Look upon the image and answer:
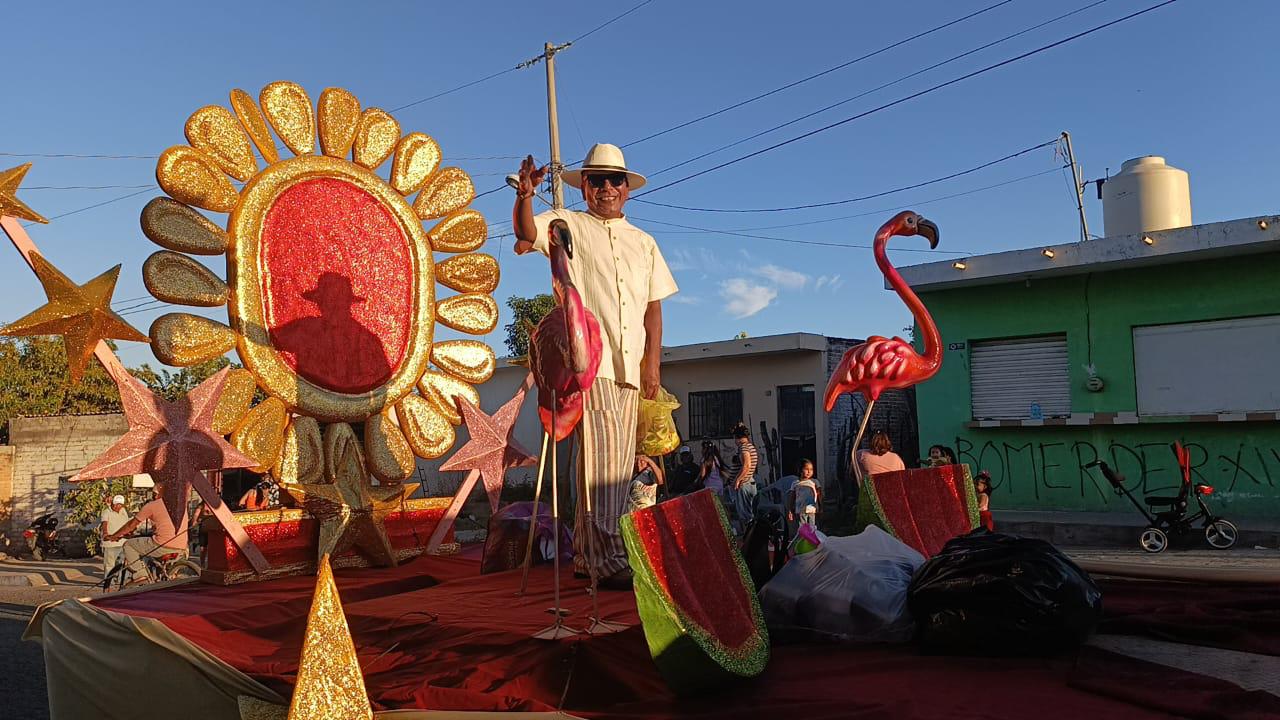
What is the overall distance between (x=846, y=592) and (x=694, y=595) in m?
0.67

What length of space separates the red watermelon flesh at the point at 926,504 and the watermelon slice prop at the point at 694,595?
1444mm

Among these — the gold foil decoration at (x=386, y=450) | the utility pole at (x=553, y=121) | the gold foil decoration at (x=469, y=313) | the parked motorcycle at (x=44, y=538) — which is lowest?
the parked motorcycle at (x=44, y=538)

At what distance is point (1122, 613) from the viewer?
3256 mm

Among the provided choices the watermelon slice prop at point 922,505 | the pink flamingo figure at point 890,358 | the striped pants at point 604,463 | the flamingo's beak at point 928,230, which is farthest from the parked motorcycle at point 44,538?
the flamingo's beak at point 928,230

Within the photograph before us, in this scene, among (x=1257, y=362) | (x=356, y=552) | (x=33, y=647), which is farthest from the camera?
(x=1257, y=362)

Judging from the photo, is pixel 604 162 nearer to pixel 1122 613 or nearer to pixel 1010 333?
pixel 1122 613

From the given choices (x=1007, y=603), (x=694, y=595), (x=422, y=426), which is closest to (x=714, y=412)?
(x=422, y=426)

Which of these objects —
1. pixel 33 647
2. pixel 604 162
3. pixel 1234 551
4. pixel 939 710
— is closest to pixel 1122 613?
pixel 939 710

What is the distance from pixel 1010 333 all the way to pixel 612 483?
9350 mm

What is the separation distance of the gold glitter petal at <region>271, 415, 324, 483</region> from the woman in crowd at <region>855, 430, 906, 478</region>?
2885mm

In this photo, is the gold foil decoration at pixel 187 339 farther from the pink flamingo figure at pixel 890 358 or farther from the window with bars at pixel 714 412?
the window with bars at pixel 714 412

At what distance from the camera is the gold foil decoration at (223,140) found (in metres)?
4.66

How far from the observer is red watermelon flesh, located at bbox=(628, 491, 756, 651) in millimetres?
2498

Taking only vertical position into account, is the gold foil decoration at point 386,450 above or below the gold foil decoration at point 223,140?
below
